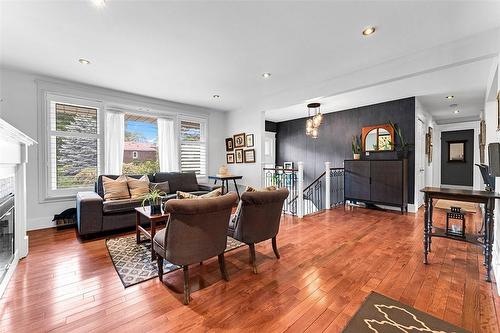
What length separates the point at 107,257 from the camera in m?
2.69

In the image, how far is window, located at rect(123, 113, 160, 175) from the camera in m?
4.68

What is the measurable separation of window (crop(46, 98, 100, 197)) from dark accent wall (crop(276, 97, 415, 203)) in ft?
17.8

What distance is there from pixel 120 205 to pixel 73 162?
1455mm

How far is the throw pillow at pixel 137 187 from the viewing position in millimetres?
3939

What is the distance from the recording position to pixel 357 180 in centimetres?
515

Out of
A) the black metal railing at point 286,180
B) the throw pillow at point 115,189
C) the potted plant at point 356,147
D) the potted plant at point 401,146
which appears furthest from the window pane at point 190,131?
the potted plant at point 401,146

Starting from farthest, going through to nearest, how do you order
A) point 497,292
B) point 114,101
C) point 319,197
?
point 319,197 → point 114,101 → point 497,292

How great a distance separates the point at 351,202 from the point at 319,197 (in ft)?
3.92

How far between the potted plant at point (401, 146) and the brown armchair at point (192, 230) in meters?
4.54

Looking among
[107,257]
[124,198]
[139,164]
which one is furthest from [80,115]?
[107,257]

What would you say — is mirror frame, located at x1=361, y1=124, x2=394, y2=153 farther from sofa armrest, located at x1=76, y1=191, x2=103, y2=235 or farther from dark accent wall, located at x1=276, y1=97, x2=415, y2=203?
sofa armrest, located at x1=76, y1=191, x2=103, y2=235

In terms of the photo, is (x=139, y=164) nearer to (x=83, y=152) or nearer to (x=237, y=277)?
(x=83, y=152)

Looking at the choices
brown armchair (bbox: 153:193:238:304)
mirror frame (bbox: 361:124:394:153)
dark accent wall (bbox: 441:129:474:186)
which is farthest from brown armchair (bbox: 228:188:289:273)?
dark accent wall (bbox: 441:129:474:186)

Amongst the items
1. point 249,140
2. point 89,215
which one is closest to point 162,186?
point 89,215
